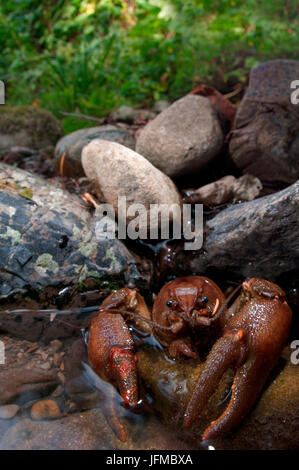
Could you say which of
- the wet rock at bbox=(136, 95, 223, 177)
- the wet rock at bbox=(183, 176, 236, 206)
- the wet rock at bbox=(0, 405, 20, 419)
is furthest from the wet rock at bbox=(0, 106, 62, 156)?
the wet rock at bbox=(0, 405, 20, 419)

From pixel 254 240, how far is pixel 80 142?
2.27 m

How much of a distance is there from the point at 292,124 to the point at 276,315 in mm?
2023

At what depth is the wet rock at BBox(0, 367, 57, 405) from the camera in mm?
2352

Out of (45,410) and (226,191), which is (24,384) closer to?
(45,410)

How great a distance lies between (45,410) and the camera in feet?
7.45

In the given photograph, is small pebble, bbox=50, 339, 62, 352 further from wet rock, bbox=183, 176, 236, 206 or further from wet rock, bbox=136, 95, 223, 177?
wet rock, bbox=136, 95, 223, 177

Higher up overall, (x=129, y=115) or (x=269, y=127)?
(x=269, y=127)

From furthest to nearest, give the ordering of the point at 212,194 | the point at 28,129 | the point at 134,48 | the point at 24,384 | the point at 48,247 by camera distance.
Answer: the point at 134,48 → the point at 28,129 → the point at 212,194 → the point at 48,247 → the point at 24,384

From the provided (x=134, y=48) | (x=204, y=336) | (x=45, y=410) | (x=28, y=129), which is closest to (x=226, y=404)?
(x=204, y=336)

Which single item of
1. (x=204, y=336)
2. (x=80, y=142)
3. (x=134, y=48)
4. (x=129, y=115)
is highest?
(x=134, y=48)

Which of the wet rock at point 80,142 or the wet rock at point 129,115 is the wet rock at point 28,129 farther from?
the wet rock at point 129,115

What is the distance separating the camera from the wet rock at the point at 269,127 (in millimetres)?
3596

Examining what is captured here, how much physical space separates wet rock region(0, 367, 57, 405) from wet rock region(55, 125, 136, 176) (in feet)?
7.70
